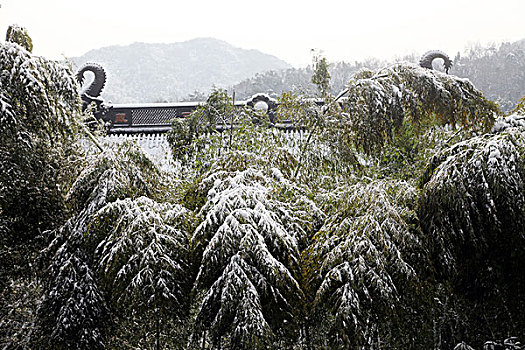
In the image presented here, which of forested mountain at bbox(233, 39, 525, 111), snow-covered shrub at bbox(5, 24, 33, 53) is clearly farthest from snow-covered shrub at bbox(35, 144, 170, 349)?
forested mountain at bbox(233, 39, 525, 111)

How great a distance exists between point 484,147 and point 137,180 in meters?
1.56

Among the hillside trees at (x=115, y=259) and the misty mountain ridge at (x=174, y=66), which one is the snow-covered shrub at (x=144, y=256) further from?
the misty mountain ridge at (x=174, y=66)

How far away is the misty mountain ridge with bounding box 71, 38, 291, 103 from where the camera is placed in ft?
36.3

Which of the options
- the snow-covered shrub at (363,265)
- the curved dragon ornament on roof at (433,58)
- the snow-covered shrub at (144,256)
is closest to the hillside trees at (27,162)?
the snow-covered shrub at (144,256)

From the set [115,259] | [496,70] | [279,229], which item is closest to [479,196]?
[279,229]

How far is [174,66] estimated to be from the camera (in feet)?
41.0

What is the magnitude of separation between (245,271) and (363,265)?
42cm

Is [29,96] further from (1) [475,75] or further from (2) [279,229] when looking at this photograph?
(1) [475,75]

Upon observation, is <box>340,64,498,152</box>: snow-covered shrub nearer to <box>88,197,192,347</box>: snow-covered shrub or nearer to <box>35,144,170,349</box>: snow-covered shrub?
<box>88,197,192,347</box>: snow-covered shrub

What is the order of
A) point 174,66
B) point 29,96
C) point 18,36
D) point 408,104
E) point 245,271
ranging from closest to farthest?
1. point 245,271
2. point 29,96
3. point 408,104
4. point 18,36
5. point 174,66

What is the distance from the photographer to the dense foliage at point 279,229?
1751mm

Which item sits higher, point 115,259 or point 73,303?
point 115,259

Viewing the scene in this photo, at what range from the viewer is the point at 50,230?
257 centimetres

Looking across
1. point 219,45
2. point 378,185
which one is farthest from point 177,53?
point 378,185
